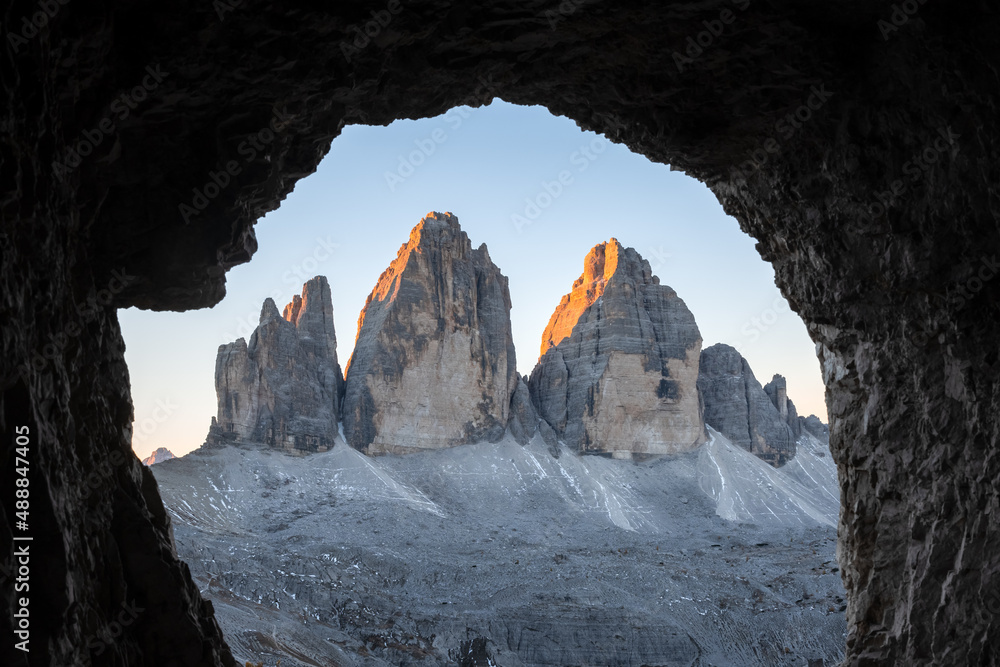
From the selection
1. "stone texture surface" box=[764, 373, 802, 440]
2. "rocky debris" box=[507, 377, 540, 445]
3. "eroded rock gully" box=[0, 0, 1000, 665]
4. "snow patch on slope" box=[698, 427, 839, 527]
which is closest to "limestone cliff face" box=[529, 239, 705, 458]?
"rocky debris" box=[507, 377, 540, 445]

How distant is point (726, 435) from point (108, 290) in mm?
98119

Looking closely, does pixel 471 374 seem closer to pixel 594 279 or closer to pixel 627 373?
pixel 627 373

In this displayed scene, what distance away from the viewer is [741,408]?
328 feet

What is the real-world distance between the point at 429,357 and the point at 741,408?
4638 cm

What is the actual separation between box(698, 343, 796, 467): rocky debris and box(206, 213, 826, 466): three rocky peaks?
0.20 m

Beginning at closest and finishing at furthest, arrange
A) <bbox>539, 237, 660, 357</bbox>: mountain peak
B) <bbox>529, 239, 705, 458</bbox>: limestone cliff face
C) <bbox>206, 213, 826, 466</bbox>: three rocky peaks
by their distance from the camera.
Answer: <bbox>206, 213, 826, 466</bbox>: three rocky peaks, <bbox>529, 239, 705, 458</bbox>: limestone cliff face, <bbox>539, 237, 660, 357</bbox>: mountain peak

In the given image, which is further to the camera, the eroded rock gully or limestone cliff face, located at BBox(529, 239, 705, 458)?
limestone cliff face, located at BBox(529, 239, 705, 458)

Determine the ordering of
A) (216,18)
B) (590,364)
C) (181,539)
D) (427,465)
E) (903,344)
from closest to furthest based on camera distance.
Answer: (216,18), (903,344), (181,539), (427,465), (590,364)

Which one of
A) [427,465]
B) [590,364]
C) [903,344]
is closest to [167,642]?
[903,344]

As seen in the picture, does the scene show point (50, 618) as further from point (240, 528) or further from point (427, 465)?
point (427, 465)

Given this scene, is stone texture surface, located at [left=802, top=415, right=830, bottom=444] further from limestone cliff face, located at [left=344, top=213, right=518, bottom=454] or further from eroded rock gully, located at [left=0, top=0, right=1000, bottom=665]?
eroded rock gully, located at [left=0, top=0, right=1000, bottom=665]

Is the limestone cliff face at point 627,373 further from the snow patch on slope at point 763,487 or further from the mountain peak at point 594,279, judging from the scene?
the snow patch on slope at point 763,487

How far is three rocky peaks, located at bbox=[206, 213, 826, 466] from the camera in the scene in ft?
268

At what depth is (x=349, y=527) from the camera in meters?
58.6
